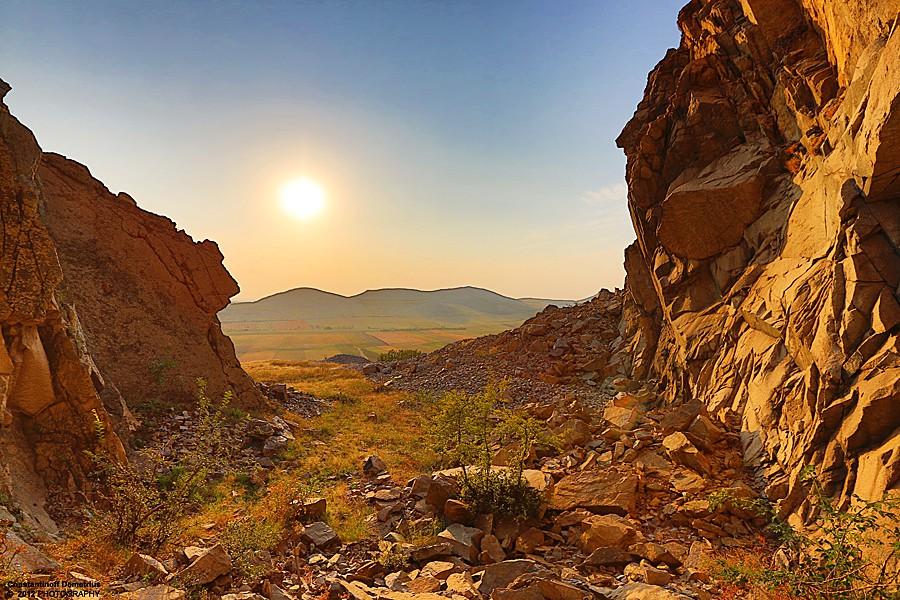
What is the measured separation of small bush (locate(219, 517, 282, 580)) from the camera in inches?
220

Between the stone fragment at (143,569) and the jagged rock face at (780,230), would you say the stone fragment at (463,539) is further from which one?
the jagged rock face at (780,230)

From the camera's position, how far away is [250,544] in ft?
20.7

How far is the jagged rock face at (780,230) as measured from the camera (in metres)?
7.18

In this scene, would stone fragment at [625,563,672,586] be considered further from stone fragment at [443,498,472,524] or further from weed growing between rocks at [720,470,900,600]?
stone fragment at [443,498,472,524]

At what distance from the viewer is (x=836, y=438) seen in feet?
22.8

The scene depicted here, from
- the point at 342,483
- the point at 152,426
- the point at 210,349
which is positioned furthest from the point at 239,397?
the point at 342,483

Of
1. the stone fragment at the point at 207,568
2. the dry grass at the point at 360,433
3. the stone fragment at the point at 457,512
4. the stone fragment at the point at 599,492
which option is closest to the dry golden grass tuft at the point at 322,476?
the dry grass at the point at 360,433

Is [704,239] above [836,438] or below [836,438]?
above

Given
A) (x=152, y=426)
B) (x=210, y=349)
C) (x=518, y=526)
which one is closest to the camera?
(x=518, y=526)

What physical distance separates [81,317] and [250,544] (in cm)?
1147

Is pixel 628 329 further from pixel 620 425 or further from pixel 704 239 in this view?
pixel 620 425

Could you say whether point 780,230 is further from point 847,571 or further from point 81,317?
point 81,317

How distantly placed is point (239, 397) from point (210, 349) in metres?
2.14

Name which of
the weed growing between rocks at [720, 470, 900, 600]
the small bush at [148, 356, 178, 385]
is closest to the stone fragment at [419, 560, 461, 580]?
the weed growing between rocks at [720, 470, 900, 600]
